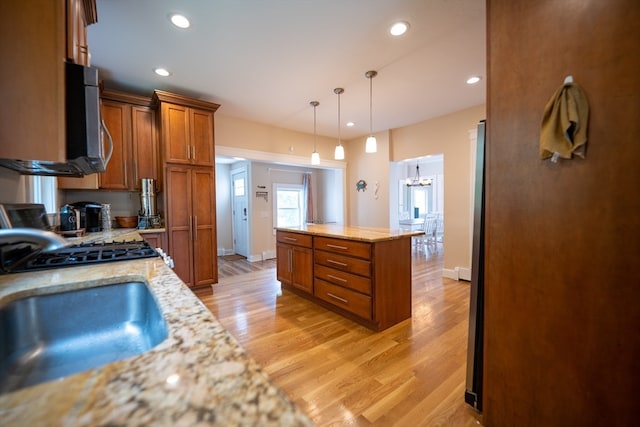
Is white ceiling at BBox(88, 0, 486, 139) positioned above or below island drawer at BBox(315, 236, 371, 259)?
above

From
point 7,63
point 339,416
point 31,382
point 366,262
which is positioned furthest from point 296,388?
point 7,63

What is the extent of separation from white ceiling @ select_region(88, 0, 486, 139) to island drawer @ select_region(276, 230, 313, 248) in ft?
6.05

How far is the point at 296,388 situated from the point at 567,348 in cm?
147

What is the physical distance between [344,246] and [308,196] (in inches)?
176

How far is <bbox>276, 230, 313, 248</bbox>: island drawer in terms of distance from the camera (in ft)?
10.2

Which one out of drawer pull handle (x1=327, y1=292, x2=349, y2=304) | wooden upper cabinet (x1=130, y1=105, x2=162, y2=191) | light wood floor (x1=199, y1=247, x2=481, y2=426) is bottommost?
light wood floor (x1=199, y1=247, x2=481, y2=426)

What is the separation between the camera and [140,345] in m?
0.81

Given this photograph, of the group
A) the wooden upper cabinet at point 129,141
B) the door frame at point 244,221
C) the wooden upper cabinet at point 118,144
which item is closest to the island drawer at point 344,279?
the wooden upper cabinet at point 129,141

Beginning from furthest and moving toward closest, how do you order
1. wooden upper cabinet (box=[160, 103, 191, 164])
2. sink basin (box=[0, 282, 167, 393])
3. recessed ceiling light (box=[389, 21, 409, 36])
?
wooden upper cabinet (box=[160, 103, 191, 164]) < recessed ceiling light (box=[389, 21, 409, 36]) < sink basin (box=[0, 282, 167, 393])

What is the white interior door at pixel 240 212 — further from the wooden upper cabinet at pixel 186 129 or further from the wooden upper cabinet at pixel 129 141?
the wooden upper cabinet at pixel 129 141

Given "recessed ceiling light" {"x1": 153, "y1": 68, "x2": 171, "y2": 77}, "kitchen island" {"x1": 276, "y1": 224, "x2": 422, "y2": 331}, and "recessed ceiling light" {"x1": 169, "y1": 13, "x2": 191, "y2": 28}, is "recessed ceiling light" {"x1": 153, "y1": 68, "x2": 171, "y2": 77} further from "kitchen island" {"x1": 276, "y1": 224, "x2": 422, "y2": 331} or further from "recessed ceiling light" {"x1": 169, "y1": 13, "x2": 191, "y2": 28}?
"kitchen island" {"x1": 276, "y1": 224, "x2": 422, "y2": 331}

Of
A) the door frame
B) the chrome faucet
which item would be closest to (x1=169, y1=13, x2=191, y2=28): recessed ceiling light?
the chrome faucet

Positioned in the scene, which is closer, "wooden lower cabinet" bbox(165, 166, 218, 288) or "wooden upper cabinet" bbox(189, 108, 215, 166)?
"wooden lower cabinet" bbox(165, 166, 218, 288)

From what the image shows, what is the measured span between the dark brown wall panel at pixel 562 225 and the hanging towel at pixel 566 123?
0.04m
